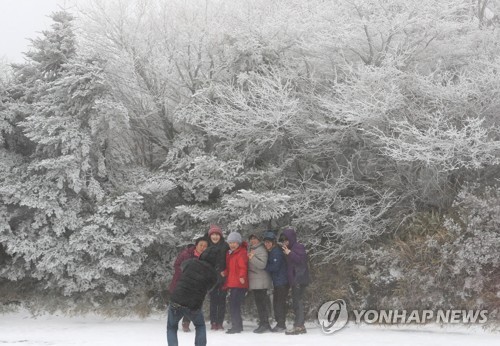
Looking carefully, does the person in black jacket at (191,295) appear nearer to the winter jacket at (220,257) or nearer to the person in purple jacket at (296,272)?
the winter jacket at (220,257)

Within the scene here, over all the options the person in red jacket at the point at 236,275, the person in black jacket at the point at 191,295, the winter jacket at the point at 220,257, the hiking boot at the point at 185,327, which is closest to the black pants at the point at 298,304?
the person in red jacket at the point at 236,275

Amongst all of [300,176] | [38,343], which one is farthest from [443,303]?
[38,343]

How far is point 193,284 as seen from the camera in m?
6.32

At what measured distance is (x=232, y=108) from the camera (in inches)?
411

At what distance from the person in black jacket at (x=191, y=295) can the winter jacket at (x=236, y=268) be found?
2.16 m

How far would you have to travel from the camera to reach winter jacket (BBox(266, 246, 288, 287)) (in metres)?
8.52

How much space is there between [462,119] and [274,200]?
3536 mm

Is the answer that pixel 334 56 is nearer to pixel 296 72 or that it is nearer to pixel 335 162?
pixel 296 72

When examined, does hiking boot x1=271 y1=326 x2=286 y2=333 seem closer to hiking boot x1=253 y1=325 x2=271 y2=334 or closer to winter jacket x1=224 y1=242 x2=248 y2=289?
hiking boot x1=253 y1=325 x2=271 y2=334

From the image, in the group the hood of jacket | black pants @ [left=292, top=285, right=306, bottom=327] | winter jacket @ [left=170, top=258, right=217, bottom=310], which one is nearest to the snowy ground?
black pants @ [left=292, top=285, right=306, bottom=327]

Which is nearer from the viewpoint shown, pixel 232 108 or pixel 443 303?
pixel 443 303

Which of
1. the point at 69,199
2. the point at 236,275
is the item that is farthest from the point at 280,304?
the point at 69,199

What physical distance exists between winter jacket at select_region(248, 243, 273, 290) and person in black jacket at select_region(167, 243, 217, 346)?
7.09 feet

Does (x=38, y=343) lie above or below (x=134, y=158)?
below
